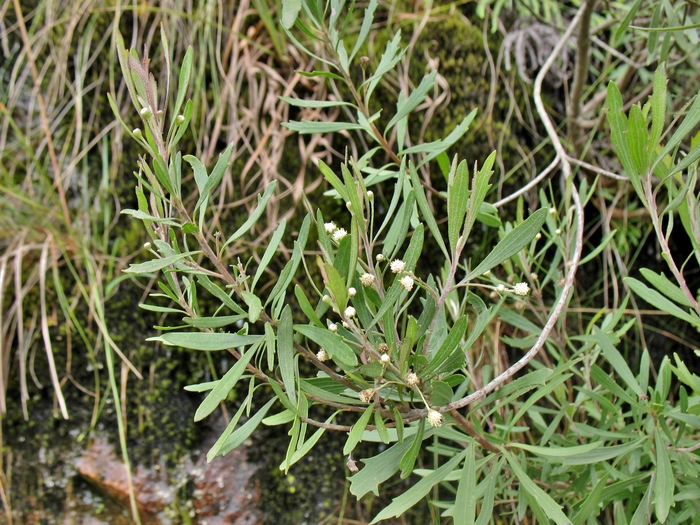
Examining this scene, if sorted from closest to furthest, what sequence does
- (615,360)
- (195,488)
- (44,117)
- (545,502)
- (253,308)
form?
(253,308), (545,502), (615,360), (195,488), (44,117)

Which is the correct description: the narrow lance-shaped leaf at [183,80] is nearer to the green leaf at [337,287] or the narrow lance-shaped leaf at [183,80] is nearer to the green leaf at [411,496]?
the green leaf at [337,287]

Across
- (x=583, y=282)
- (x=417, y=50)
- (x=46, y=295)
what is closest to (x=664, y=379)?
(x=583, y=282)

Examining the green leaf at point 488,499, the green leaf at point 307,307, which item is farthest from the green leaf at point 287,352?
the green leaf at point 488,499

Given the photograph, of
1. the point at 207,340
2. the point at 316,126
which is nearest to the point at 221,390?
the point at 207,340

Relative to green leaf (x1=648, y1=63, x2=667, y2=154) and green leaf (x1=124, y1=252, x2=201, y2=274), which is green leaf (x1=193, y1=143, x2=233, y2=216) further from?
green leaf (x1=648, y1=63, x2=667, y2=154)

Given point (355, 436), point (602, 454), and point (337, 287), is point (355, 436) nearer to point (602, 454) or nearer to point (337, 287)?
point (337, 287)

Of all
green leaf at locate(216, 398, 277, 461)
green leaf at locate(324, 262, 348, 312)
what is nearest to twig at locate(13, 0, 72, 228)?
green leaf at locate(216, 398, 277, 461)

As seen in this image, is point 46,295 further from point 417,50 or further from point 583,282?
point 583,282
